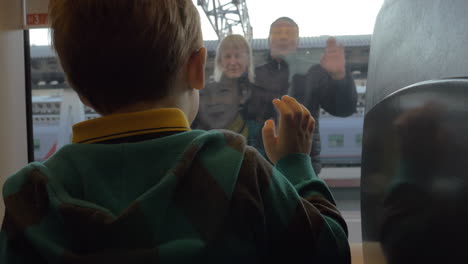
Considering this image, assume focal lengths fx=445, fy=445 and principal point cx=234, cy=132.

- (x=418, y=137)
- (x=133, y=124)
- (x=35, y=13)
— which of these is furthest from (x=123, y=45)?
(x=35, y=13)

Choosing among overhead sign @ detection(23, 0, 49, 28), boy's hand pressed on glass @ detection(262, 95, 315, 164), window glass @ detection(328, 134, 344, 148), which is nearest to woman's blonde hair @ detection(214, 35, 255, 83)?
window glass @ detection(328, 134, 344, 148)

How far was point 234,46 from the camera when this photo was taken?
1.44 meters

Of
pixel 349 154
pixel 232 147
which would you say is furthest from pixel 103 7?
pixel 349 154

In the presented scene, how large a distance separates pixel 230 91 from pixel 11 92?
0.80 metres

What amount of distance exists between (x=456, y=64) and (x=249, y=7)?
961 millimetres

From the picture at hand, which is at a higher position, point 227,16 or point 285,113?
point 227,16

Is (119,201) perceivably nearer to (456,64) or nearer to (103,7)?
(103,7)

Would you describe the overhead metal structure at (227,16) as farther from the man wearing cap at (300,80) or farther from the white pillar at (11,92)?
the white pillar at (11,92)

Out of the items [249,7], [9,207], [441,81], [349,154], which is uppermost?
[249,7]

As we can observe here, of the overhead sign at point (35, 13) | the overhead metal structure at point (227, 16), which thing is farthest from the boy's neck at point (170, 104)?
the overhead sign at point (35, 13)

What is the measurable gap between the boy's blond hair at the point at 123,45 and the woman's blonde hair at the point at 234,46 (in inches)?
32.2

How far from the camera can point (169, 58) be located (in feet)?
1.95

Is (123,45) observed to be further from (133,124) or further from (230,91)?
(230,91)

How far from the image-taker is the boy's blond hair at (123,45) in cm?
57
